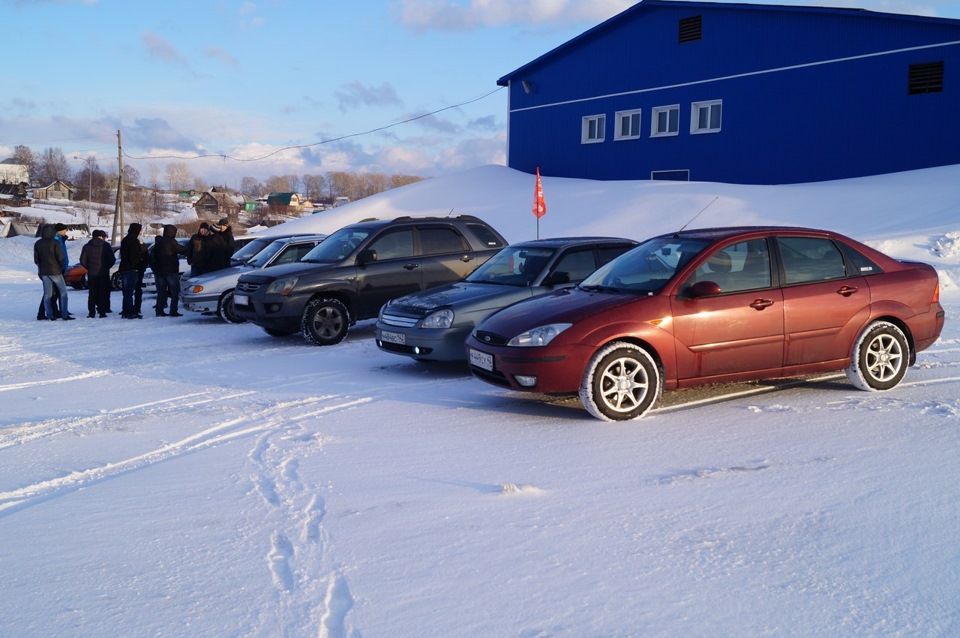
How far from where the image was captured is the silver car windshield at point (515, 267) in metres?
9.36

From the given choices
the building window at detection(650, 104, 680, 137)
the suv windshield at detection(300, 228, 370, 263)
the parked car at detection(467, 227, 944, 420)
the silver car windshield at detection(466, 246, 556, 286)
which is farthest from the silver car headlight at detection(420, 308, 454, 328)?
the building window at detection(650, 104, 680, 137)

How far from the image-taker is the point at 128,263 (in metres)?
14.9

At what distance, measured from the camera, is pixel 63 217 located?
304 ft

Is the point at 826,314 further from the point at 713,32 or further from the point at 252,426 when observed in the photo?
the point at 713,32

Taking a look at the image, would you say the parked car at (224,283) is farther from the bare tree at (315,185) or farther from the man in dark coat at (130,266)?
the bare tree at (315,185)

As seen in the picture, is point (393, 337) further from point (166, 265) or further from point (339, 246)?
point (166, 265)

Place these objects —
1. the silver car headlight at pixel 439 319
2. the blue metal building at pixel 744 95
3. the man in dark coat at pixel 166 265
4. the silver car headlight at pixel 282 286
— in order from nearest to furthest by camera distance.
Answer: the silver car headlight at pixel 439 319, the silver car headlight at pixel 282 286, the man in dark coat at pixel 166 265, the blue metal building at pixel 744 95

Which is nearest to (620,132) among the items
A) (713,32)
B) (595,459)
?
(713,32)

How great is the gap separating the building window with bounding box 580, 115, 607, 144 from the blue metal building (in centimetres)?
6

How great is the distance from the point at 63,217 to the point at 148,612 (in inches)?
3971

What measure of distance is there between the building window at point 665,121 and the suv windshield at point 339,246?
22.1m

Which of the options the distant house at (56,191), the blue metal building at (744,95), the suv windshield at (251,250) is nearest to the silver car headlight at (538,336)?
the suv windshield at (251,250)

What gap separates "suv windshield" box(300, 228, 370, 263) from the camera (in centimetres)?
1185

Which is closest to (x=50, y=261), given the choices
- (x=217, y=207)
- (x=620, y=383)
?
(x=620, y=383)
